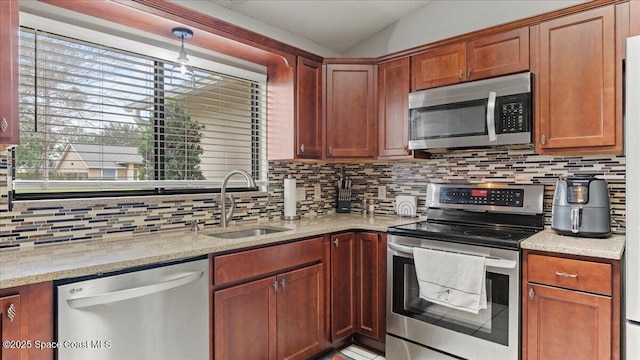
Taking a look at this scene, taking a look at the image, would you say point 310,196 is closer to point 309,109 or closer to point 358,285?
point 309,109

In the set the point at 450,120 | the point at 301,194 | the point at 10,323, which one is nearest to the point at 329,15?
the point at 450,120

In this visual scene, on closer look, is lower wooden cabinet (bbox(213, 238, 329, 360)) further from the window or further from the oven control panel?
the oven control panel

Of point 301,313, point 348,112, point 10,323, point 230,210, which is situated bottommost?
point 301,313

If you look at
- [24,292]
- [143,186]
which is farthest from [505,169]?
[24,292]

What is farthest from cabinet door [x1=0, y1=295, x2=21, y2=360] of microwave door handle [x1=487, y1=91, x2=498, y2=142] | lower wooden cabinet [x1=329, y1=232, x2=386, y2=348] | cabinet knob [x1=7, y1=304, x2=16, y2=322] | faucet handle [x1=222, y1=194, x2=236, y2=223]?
microwave door handle [x1=487, y1=91, x2=498, y2=142]

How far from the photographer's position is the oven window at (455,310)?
1972 millimetres

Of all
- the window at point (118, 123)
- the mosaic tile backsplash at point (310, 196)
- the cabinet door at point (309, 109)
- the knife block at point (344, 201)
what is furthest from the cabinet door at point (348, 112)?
the window at point (118, 123)

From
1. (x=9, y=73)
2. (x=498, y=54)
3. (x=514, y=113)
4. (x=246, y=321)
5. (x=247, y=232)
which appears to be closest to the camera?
(x=9, y=73)

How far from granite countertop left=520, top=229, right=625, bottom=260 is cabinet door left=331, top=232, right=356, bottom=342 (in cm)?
109

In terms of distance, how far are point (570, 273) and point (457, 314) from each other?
641mm

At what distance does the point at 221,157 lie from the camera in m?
2.67

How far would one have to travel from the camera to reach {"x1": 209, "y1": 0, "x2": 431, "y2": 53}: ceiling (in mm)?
2633

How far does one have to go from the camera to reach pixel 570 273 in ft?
5.82

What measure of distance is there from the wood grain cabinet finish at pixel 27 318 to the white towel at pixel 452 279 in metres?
1.81
